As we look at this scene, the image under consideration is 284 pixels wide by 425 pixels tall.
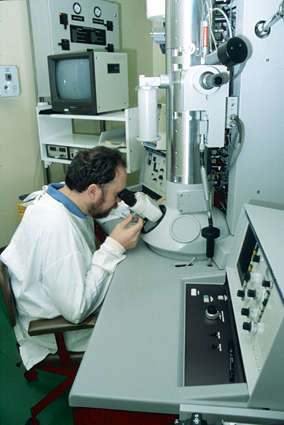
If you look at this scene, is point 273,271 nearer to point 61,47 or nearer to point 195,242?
point 195,242

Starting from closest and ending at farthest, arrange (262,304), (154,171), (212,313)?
1. (262,304)
2. (212,313)
3. (154,171)

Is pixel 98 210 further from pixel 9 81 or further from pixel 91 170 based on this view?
pixel 9 81

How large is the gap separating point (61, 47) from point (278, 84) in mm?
2001

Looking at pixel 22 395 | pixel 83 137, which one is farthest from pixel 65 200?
pixel 83 137

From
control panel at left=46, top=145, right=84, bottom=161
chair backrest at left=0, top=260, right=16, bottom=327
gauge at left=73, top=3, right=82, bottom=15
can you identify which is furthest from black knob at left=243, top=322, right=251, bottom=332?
gauge at left=73, top=3, right=82, bottom=15

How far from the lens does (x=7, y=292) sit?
50.5 inches

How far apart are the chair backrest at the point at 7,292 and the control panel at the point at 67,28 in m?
1.96

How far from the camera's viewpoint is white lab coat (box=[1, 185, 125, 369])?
1.21 meters

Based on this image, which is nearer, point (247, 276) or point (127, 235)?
point (247, 276)

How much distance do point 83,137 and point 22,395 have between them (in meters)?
1.92

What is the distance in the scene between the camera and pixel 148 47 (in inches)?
142

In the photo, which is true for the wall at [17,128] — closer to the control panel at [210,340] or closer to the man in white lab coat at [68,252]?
the man in white lab coat at [68,252]

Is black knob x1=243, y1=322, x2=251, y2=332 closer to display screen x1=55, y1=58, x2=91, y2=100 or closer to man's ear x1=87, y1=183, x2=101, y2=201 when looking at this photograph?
man's ear x1=87, y1=183, x2=101, y2=201

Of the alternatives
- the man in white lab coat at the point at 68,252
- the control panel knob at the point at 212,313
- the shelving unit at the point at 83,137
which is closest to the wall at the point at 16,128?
the shelving unit at the point at 83,137
